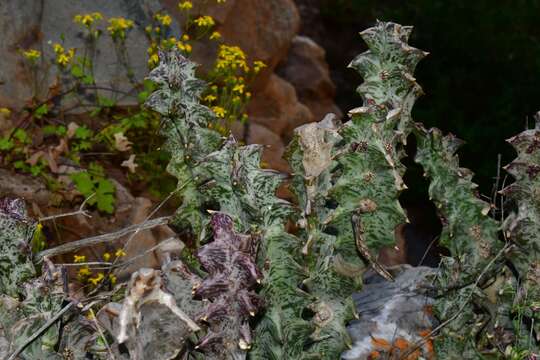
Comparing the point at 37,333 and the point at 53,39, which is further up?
the point at 37,333

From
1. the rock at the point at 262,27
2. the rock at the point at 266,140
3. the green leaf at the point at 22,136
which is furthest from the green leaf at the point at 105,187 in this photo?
the rock at the point at 262,27

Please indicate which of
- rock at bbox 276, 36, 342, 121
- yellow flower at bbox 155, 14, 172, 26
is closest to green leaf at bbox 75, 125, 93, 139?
yellow flower at bbox 155, 14, 172, 26

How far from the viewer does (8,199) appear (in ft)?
7.05

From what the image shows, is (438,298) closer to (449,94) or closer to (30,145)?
(30,145)

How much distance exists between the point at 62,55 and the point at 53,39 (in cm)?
53

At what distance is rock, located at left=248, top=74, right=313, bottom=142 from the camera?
6.39 meters

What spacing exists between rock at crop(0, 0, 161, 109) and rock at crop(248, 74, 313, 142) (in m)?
1.46

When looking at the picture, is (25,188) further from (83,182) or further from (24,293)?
(24,293)

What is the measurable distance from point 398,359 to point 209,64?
3241 mm

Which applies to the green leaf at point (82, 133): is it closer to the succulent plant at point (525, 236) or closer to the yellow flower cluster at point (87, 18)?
the yellow flower cluster at point (87, 18)

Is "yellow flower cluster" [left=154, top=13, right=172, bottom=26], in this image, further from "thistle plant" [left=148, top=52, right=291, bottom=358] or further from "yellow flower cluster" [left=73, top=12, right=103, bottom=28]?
"thistle plant" [left=148, top=52, right=291, bottom=358]

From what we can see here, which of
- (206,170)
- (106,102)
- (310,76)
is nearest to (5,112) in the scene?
(106,102)

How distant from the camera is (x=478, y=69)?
21.3ft

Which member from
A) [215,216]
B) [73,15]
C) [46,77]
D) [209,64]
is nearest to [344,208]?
[215,216]
